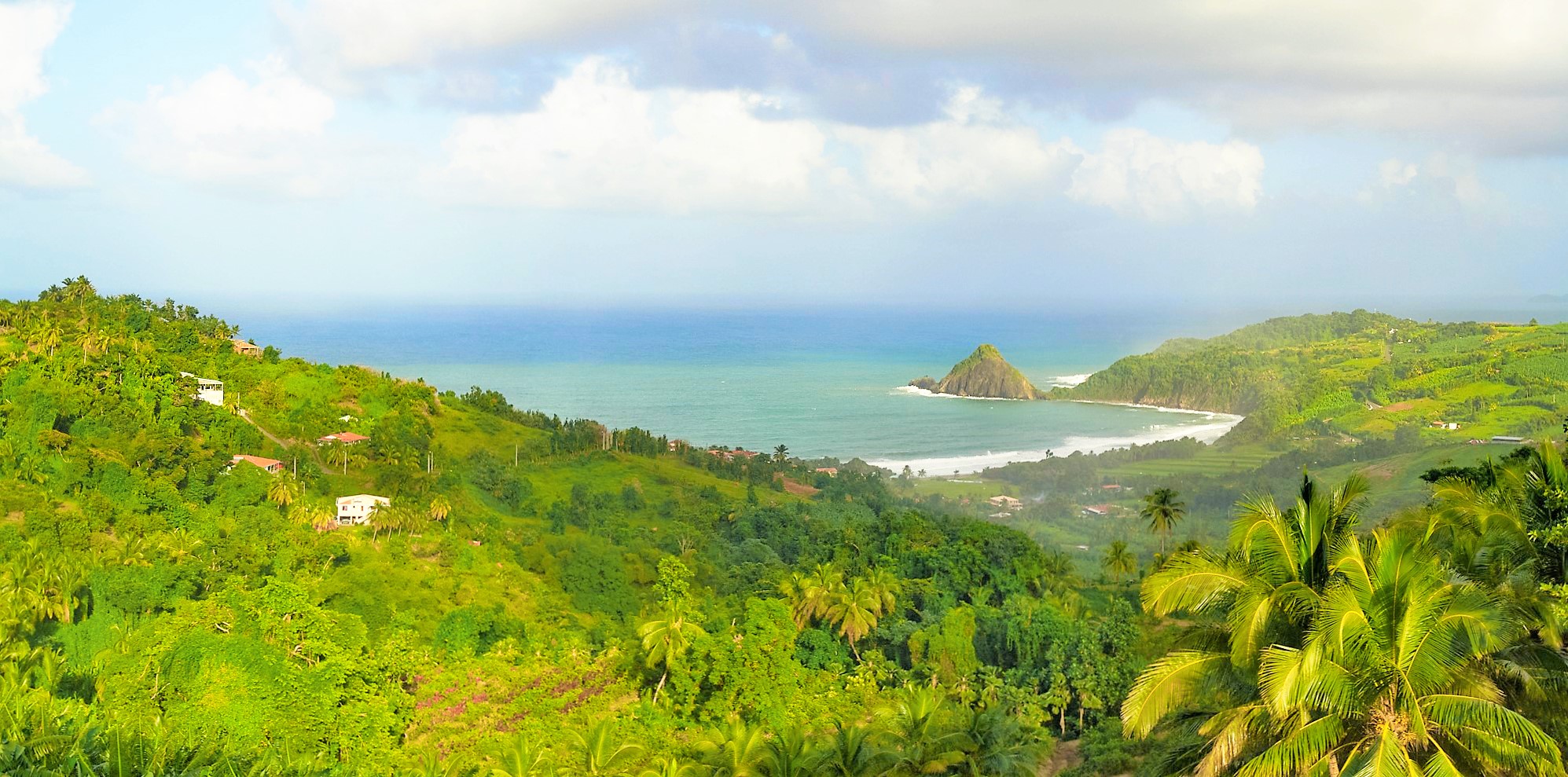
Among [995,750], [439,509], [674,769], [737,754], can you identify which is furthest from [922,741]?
[439,509]

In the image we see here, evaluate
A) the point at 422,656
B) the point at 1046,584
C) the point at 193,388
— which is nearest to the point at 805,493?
the point at 1046,584

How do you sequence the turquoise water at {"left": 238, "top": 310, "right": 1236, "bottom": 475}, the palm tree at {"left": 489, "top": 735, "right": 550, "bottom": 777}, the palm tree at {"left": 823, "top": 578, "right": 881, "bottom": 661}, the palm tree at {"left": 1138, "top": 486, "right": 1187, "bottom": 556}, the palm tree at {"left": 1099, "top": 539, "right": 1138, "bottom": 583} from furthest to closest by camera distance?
the turquoise water at {"left": 238, "top": 310, "right": 1236, "bottom": 475}, the palm tree at {"left": 1099, "top": 539, "right": 1138, "bottom": 583}, the palm tree at {"left": 1138, "top": 486, "right": 1187, "bottom": 556}, the palm tree at {"left": 823, "top": 578, "right": 881, "bottom": 661}, the palm tree at {"left": 489, "top": 735, "right": 550, "bottom": 777}

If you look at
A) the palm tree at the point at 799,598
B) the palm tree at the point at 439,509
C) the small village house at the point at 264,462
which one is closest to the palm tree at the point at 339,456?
the small village house at the point at 264,462

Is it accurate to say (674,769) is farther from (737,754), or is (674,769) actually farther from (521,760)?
(521,760)

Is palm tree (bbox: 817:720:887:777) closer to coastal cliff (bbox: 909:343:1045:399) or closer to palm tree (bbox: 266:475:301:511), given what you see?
palm tree (bbox: 266:475:301:511)

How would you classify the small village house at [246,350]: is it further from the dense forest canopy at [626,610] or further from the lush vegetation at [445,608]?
the lush vegetation at [445,608]

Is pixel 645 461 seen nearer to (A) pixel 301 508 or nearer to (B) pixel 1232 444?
(A) pixel 301 508

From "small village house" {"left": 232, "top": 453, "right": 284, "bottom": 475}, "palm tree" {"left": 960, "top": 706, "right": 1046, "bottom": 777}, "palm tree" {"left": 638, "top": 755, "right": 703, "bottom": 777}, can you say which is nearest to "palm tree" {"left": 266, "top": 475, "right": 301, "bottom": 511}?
"small village house" {"left": 232, "top": 453, "right": 284, "bottom": 475}
